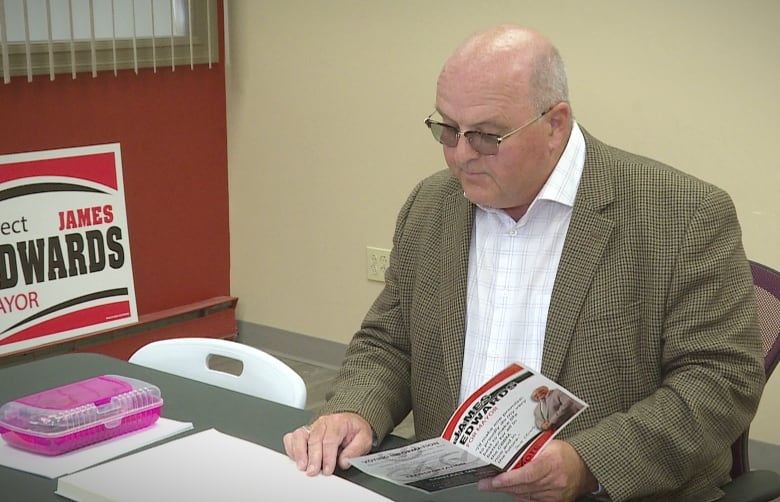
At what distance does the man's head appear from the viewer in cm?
195

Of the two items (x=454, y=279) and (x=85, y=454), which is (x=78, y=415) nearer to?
(x=85, y=454)

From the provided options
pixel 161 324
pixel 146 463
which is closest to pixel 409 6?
pixel 161 324

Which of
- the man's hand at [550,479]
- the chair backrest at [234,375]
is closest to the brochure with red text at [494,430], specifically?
the man's hand at [550,479]

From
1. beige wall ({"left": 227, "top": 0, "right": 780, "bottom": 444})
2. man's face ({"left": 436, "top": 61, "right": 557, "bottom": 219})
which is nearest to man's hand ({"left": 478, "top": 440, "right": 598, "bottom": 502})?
man's face ({"left": 436, "top": 61, "right": 557, "bottom": 219})

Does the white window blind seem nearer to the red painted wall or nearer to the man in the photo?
the red painted wall

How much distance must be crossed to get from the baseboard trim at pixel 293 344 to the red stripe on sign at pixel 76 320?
2.23ft

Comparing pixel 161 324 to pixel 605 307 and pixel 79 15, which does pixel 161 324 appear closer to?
pixel 79 15

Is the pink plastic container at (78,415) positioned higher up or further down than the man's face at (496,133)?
further down

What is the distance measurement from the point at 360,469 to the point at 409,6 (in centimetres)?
283

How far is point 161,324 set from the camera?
468 cm

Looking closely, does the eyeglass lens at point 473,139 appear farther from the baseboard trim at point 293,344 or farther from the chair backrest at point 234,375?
the baseboard trim at point 293,344

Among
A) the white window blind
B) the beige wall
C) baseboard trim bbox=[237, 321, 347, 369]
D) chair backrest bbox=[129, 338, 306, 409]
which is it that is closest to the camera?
chair backrest bbox=[129, 338, 306, 409]

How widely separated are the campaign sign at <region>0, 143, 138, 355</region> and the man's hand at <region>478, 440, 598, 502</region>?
2904 millimetres

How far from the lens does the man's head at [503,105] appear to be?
1954mm
